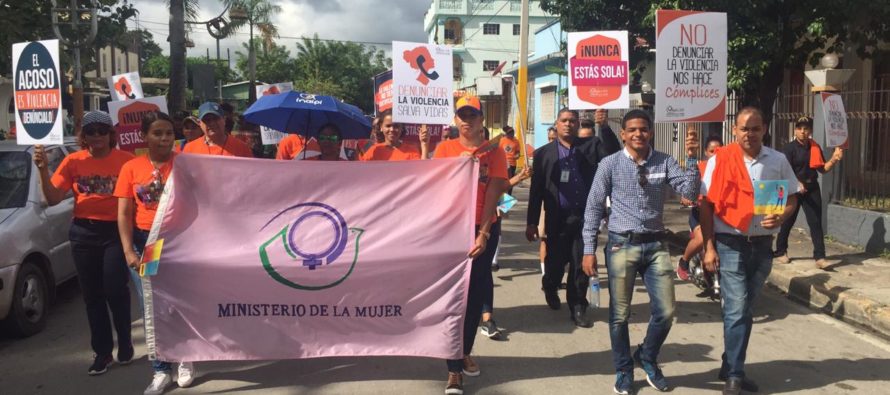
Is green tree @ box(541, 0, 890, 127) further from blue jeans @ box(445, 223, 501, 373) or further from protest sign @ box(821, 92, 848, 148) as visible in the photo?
blue jeans @ box(445, 223, 501, 373)

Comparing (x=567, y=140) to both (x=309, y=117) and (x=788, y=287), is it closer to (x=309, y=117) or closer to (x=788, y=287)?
(x=309, y=117)

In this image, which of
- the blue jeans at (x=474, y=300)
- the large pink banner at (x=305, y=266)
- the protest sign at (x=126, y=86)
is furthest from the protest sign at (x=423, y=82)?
the protest sign at (x=126, y=86)

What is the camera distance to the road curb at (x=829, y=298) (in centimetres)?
594

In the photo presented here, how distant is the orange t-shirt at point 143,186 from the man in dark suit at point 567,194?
9.62 ft

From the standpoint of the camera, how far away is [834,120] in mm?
8188

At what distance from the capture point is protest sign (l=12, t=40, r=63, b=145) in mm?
5258

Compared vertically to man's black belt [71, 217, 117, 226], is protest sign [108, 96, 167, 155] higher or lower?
higher

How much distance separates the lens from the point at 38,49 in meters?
5.41

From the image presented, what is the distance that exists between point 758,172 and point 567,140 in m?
1.96

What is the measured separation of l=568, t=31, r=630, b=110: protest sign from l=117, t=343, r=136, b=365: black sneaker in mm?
4829

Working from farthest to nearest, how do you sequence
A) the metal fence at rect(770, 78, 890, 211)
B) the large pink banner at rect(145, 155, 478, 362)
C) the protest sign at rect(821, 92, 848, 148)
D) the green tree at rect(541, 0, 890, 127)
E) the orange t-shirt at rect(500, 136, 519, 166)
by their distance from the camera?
the green tree at rect(541, 0, 890, 127) < the orange t-shirt at rect(500, 136, 519, 166) < the metal fence at rect(770, 78, 890, 211) < the protest sign at rect(821, 92, 848, 148) < the large pink banner at rect(145, 155, 478, 362)

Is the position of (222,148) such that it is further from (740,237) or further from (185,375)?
(740,237)

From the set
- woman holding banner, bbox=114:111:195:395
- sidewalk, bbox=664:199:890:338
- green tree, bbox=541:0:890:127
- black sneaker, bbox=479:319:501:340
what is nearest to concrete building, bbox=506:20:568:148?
green tree, bbox=541:0:890:127

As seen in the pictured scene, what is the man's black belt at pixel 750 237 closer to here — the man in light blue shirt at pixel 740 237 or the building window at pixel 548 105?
the man in light blue shirt at pixel 740 237
